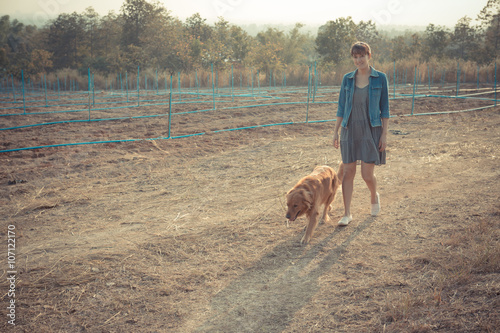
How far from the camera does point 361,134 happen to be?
356 cm

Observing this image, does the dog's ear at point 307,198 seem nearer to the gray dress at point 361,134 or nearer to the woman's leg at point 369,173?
the gray dress at point 361,134

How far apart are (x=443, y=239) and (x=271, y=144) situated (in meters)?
4.73

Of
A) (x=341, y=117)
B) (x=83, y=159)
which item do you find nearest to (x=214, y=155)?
(x=83, y=159)

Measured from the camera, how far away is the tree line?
1056 inches

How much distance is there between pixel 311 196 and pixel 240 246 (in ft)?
2.40

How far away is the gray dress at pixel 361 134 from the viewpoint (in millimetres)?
3521

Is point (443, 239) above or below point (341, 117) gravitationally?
below

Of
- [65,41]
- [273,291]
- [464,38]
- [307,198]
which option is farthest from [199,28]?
[273,291]

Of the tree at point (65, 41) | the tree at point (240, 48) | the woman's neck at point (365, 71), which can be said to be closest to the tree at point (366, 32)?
the tree at point (240, 48)

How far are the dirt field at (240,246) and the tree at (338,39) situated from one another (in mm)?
21330

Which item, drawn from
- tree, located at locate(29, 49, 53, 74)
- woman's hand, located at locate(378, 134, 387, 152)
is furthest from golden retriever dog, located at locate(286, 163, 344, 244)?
tree, located at locate(29, 49, 53, 74)

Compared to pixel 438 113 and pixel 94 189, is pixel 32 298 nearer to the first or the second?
pixel 94 189

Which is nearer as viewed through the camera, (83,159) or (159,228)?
(159,228)

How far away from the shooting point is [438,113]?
36.9 feet
